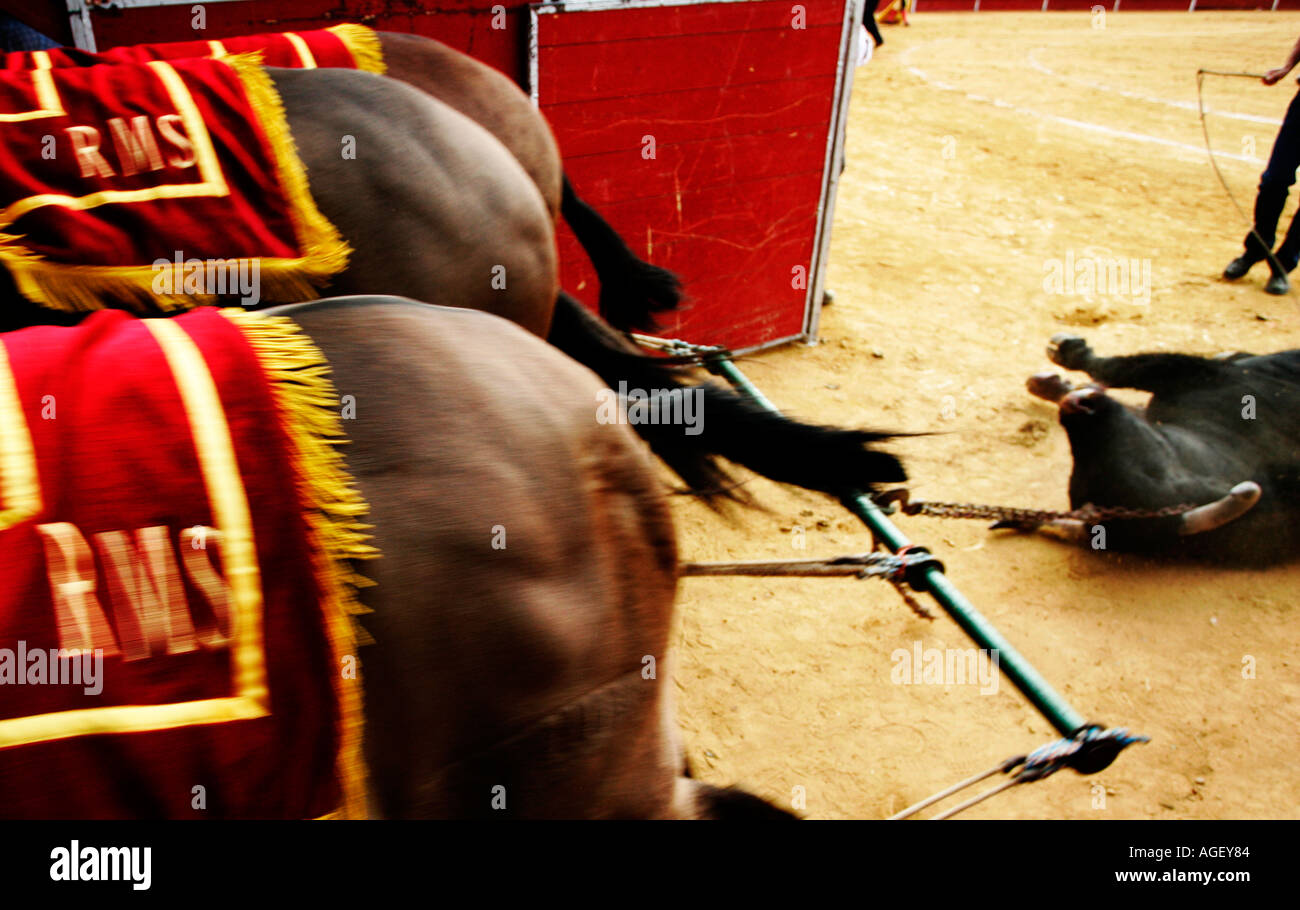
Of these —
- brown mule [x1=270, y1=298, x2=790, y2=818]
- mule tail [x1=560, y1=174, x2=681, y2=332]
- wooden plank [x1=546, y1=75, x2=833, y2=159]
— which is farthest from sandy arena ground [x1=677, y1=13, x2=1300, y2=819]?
brown mule [x1=270, y1=298, x2=790, y2=818]

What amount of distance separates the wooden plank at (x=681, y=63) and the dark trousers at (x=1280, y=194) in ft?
9.94

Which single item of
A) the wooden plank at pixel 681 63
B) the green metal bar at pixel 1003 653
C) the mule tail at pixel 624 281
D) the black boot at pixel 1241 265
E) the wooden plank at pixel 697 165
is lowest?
the black boot at pixel 1241 265

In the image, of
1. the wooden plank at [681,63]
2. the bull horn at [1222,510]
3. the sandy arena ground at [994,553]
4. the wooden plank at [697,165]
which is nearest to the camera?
the sandy arena ground at [994,553]

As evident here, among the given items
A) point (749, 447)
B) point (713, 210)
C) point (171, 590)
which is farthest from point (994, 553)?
point (171, 590)

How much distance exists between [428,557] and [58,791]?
404mm

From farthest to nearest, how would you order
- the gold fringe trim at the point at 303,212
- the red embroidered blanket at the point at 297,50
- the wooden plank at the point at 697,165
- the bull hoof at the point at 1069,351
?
the bull hoof at the point at 1069,351
the wooden plank at the point at 697,165
the red embroidered blanket at the point at 297,50
the gold fringe trim at the point at 303,212

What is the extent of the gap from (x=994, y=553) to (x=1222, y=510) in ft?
2.47

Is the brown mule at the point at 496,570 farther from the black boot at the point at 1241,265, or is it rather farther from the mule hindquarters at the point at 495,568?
the black boot at the point at 1241,265

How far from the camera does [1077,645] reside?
109 inches

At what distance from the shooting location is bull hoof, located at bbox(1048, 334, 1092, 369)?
3.99m

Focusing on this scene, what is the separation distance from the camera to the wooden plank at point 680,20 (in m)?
3.18

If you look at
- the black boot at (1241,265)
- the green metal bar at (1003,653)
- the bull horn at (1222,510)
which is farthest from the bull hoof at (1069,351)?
the green metal bar at (1003,653)

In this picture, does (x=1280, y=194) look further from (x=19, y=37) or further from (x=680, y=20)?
(x=19, y=37)

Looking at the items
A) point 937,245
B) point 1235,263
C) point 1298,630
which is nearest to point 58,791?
point 1298,630
